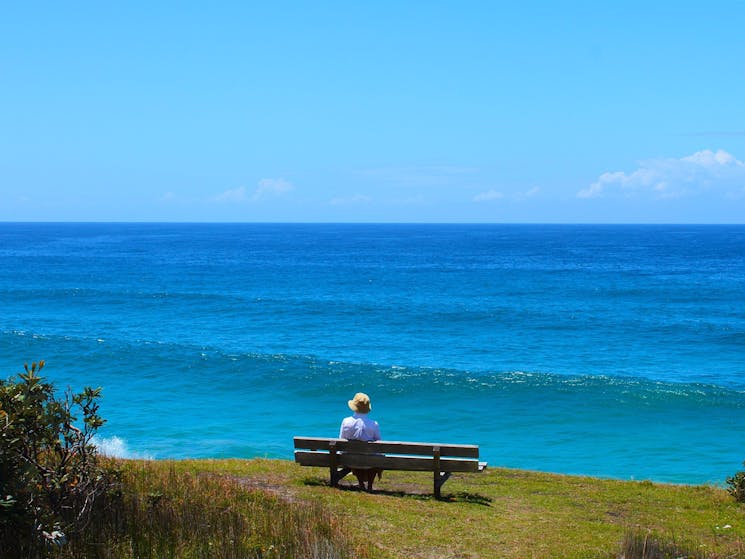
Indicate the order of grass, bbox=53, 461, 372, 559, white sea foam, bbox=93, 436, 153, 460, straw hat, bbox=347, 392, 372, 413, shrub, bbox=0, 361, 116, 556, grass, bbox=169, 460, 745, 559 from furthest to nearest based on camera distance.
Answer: white sea foam, bbox=93, 436, 153, 460
straw hat, bbox=347, 392, 372, 413
grass, bbox=169, 460, 745, 559
grass, bbox=53, 461, 372, 559
shrub, bbox=0, 361, 116, 556

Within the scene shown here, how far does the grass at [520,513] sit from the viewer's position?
9188 mm

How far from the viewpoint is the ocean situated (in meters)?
23.5

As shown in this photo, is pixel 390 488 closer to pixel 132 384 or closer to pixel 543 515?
pixel 543 515

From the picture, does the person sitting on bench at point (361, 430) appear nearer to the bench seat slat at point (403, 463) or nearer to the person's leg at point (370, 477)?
the person's leg at point (370, 477)

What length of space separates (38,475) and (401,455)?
585 cm

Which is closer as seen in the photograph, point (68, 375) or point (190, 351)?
point (68, 375)

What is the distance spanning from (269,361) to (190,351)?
190 inches

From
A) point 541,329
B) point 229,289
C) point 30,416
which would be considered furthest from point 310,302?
point 30,416

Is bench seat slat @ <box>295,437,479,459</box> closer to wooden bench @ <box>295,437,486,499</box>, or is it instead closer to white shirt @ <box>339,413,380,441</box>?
wooden bench @ <box>295,437,486,499</box>

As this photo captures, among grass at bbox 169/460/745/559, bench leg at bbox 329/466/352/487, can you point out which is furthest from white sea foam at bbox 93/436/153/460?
bench leg at bbox 329/466/352/487

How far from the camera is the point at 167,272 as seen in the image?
85500 millimetres

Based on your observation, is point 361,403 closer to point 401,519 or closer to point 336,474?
point 336,474

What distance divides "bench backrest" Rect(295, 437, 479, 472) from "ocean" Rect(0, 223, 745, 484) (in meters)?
9.76

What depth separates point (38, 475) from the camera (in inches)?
302
